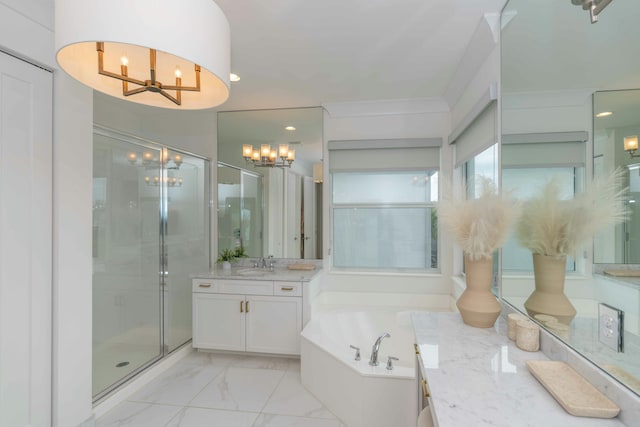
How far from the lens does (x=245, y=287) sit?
2.93 m

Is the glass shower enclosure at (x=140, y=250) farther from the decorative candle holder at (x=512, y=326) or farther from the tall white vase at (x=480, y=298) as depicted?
the decorative candle holder at (x=512, y=326)

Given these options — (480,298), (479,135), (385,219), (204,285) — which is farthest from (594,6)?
(204,285)

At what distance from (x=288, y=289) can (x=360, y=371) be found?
3.60 feet

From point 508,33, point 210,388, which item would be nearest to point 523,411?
point 508,33

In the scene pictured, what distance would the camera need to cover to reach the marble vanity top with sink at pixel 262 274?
290 centimetres

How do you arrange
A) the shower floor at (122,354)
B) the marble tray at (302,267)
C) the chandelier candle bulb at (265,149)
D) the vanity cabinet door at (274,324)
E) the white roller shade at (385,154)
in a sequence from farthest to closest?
the chandelier candle bulb at (265,149) → the marble tray at (302,267) → the white roller shade at (385,154) → the vanity cabinet door at (274,324) → the shower floor at (122,354)

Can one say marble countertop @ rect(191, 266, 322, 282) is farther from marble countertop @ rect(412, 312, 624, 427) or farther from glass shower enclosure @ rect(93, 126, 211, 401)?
marble countertop @ rect(412, 312, 624, 427)

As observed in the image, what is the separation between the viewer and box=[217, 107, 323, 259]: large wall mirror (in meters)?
3.49

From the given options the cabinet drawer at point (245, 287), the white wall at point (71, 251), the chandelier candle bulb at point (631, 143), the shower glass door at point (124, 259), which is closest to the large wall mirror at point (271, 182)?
the cabinet drawer at point (245, 287)

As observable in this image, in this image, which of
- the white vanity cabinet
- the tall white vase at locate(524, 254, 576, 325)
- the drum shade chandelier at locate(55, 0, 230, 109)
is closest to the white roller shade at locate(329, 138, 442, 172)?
the white vanity cabinet

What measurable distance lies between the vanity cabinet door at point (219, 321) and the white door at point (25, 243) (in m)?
1.34

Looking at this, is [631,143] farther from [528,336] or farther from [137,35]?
[137,35]

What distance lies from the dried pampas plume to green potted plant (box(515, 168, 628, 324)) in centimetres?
8

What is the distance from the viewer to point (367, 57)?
2.33 m
